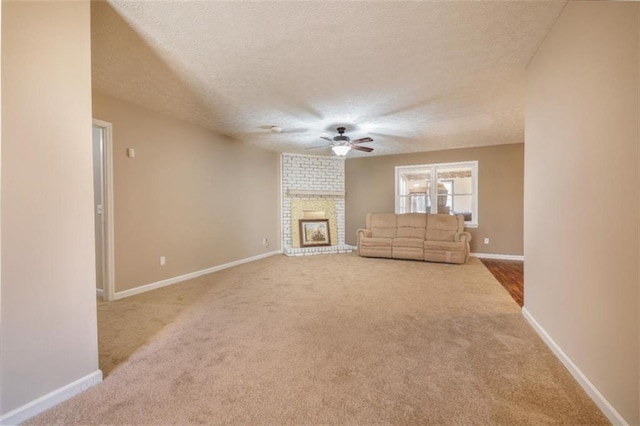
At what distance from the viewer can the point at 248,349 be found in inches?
84.9

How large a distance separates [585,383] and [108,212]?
14.3ft

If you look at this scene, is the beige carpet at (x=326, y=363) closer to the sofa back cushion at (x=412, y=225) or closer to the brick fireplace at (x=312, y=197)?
the sofa back cushion at (x=412, y=225)

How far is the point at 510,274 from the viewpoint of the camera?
15.1 feet

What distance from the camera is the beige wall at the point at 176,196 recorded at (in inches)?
136

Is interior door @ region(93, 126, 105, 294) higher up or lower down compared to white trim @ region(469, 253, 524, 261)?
higher up

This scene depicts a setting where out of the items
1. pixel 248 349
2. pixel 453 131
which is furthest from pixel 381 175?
pixel 248 349

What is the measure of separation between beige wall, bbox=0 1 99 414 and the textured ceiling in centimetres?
57

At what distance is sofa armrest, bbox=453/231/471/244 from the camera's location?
5.43 m

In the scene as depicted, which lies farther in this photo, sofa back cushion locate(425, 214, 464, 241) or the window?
the window

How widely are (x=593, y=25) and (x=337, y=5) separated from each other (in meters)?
1.45

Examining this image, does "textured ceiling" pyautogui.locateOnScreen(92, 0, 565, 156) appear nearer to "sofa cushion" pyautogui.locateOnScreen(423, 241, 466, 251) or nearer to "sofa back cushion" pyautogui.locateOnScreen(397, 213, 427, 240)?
"sofa cushion" pyautogui.locateOnScreen(423, 241, 466, 251)

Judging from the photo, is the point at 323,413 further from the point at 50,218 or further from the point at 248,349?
the point at 50,218

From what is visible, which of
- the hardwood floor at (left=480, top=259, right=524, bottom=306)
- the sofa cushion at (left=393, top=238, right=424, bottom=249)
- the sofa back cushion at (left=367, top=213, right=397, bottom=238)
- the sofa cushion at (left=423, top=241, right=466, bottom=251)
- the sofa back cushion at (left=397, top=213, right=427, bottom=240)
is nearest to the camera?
the hardwood floor at (left=480, top=259, right=524, bottom=306)

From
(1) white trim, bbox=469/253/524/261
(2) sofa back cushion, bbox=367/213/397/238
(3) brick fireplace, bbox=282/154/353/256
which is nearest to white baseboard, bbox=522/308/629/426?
(2) sofa back cushion, bbox=367/213/397/238
